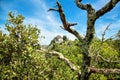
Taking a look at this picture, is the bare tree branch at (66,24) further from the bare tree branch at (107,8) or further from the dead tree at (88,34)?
the bare tree branch at (107,8)

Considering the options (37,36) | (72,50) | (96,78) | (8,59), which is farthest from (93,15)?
(72,50)

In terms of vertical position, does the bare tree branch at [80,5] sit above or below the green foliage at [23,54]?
above

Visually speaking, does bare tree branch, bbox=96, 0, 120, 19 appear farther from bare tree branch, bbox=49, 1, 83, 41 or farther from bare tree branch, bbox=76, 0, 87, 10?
bare tree branch, bbox=49, 1, 83, 41

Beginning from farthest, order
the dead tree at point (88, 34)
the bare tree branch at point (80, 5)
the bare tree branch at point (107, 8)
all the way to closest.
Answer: the bare tree branch at point (80, 5)
the dead tree at point (88, 34)
the bare tree branch at point (107, 8)

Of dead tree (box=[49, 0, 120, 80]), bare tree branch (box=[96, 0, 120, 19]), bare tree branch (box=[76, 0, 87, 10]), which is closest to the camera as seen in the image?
bare tree branch (box=[96, 0, 120, 19])

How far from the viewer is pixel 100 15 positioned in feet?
43.8

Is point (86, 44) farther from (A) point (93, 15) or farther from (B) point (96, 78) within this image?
(B) point (96, 78)

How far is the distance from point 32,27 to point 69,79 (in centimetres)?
577

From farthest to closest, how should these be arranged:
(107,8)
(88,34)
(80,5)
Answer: (80,5) < (88,34) < (107,8)

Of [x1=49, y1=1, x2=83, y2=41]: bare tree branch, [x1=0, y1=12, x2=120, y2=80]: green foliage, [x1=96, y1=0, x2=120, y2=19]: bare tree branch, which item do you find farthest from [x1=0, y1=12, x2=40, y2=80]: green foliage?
[x1=96, y1=0, x2=120, y2=19]: bare tree branch

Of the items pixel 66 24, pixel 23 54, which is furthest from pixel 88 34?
pixel 23 54

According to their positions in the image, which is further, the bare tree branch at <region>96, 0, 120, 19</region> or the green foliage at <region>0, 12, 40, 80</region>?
the green foliage at <region>0, 12, 40, 80</region>

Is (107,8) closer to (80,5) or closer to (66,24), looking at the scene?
(80,5)

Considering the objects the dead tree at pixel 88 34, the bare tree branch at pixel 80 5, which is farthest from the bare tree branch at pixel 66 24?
the bare tree branch at pixel 80 5
